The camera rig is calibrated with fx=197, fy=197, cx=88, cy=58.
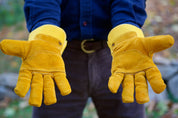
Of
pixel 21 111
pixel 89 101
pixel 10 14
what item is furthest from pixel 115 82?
pixel 10 14

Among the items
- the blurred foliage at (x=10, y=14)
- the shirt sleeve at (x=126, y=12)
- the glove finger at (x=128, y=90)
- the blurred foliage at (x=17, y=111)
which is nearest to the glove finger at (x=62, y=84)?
the glove finger at (x=128, y=90)

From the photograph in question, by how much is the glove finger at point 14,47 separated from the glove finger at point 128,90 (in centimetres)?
41

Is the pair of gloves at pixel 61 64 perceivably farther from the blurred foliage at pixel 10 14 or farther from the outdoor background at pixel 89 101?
the blurred foliage at pixel 10 14

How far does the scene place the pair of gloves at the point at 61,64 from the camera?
75 centimetres

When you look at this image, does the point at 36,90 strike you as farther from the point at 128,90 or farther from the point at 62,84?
the point at 128,90

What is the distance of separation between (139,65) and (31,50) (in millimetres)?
433

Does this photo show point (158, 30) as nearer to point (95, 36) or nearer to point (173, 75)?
point (173, 75)

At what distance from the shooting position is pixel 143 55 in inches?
30.9

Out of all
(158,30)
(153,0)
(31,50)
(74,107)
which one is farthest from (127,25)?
(153,0)

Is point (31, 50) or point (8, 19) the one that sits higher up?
point (31, 50)

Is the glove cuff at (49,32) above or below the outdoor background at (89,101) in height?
above

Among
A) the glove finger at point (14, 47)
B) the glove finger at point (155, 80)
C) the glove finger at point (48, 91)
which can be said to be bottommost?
the glove finger at point (48, 91)

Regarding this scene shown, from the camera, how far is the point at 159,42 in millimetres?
745

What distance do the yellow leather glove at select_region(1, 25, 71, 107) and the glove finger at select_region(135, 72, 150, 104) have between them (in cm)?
27
